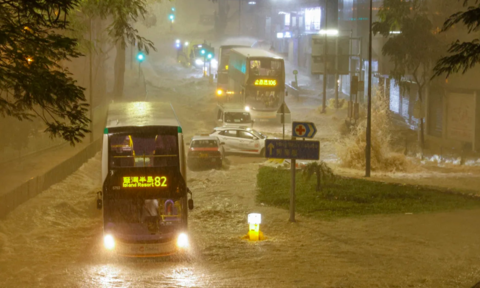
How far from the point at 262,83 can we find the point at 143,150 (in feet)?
91.8

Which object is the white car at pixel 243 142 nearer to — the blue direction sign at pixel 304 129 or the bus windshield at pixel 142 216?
the blue direction sign at pixel 304 129

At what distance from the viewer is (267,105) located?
41.2 meters

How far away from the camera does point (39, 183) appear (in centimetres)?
1983

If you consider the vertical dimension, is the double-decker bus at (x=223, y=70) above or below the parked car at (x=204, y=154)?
above

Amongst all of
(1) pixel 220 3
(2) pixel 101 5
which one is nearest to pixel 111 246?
(2) pixel 101 5

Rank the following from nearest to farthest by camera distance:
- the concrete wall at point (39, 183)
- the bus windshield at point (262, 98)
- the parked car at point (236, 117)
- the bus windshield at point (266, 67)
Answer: the concrete wall at point (39, 183)
the parked car at point (236, 117)
the bus windshield at point (266, 67)
the bus windshield at point (262, 98)

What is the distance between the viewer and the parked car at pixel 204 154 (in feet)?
87.4

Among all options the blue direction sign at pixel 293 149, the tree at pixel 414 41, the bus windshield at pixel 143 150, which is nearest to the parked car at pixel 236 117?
the tree at pixel 414 41

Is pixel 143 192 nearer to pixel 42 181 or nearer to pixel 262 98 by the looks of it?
pixel 42 181

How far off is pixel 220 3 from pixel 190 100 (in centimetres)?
5868

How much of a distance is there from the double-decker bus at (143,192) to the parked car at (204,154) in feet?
43.5

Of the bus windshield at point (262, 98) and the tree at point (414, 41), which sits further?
the bus windshield at point (262, 98)

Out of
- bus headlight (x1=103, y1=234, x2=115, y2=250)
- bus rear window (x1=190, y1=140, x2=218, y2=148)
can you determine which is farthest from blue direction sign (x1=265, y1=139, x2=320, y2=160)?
bus rear window (x1=190, y1=140, x2=218, y2=148)

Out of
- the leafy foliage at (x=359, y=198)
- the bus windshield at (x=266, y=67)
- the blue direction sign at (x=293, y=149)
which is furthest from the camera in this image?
the bus windshield at (x=266, y=67)
